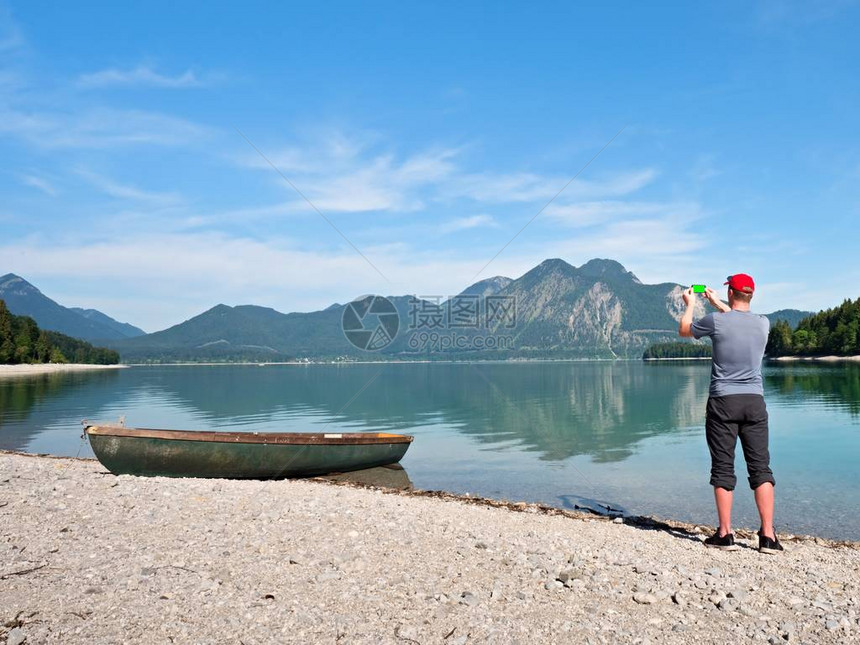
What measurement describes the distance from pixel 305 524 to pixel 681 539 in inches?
264

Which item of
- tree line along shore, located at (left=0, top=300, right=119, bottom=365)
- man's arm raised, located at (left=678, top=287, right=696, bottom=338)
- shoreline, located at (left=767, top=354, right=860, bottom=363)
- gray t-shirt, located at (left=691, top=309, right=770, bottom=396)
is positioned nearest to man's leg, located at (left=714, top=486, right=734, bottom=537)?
gray t-shirt, located at (left=691, top=309, right=770, bottom=396)

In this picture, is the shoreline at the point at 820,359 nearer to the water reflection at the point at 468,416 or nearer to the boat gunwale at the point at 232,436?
the water reflection at the point at 468,416

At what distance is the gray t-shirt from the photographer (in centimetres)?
860

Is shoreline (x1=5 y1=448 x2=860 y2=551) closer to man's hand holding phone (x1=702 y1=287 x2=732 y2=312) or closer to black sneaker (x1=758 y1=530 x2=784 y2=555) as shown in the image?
black sneaker (x1=758 y1=530 x2=784 y2=555)

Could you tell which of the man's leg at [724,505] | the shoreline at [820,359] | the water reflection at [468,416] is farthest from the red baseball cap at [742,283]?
the shoreline at [820,359]

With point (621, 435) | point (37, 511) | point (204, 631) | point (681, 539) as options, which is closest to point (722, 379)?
point (681, 539)

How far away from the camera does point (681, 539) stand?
33.7 feet

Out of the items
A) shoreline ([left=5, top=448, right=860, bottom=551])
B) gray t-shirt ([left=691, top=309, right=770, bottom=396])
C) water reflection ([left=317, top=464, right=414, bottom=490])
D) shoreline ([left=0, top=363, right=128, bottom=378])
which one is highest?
gray t-shirt ([left=691, top=309, right=770, bottom=396])

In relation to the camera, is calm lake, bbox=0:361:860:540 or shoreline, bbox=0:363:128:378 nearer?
calm lake, bbox=0:361:860:540

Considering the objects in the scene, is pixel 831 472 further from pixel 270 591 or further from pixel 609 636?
pixel 270 591

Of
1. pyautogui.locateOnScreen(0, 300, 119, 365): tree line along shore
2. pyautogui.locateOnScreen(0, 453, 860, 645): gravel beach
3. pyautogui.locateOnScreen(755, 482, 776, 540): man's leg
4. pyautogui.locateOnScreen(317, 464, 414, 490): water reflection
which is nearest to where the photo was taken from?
pyautogui.locateOnScreen(0, 453, 860, 645): gravel beach

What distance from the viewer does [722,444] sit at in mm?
8750

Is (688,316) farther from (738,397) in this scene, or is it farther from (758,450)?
(758,450)

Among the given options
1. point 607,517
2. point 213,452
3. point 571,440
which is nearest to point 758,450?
point 607,517
